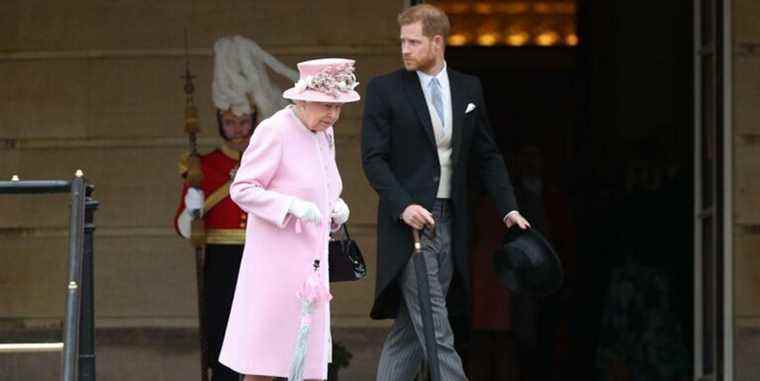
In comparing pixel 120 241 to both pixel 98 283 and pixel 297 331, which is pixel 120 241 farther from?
pixel 297 331

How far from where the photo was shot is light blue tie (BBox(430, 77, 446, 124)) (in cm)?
834

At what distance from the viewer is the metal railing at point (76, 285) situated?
23.4 ft

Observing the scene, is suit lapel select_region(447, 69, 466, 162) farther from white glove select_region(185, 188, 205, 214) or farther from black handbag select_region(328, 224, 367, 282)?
white glove select_region(185, 188, 205, 214)

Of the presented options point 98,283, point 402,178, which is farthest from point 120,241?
point 402,178

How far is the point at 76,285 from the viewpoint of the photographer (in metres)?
7.16

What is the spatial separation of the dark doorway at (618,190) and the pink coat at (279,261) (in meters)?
4.24

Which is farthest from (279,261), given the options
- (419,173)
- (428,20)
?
(428,20)

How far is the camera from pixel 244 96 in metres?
9.66

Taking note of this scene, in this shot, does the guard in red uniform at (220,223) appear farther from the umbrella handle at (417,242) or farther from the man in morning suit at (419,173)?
the umbrella handle at (417,242)


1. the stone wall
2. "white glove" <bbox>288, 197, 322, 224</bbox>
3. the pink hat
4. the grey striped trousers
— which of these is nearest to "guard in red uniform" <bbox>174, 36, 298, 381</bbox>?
the stone wall

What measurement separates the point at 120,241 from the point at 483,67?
13.8 ft

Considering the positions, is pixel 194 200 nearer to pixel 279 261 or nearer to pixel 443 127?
pixel 443 127

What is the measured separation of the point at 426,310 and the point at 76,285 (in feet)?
5.32

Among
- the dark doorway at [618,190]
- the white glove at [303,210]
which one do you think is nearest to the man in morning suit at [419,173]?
the white glove at [303,210]
